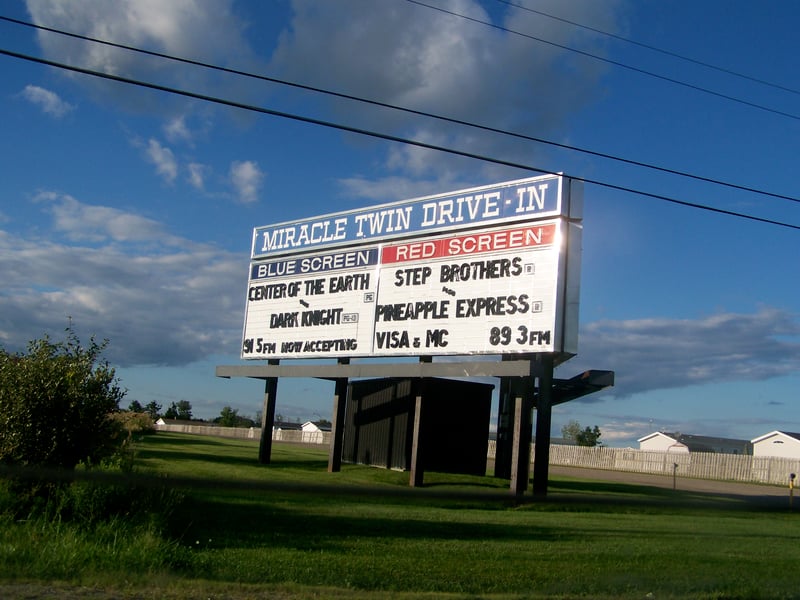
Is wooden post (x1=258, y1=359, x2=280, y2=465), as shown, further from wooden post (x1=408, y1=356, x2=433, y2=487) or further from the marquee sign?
wooden post (x1=408, y1=356, x2=433, y2=487)

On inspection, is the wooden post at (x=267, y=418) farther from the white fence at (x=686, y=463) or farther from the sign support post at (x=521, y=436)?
the white fence at (x=686, y=463)

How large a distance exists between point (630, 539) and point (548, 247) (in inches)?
306

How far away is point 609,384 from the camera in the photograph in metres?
22.1

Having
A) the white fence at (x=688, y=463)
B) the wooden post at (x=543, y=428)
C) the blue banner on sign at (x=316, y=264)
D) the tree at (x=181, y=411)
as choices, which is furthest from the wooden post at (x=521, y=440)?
the tree at (x=181, y=411)

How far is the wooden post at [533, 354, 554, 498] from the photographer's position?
19750 mm

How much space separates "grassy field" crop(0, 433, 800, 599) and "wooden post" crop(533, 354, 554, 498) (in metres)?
3.11

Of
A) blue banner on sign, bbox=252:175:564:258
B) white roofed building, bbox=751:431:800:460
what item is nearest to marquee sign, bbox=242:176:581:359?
blue banner on sign, bbox=252:175:564:258

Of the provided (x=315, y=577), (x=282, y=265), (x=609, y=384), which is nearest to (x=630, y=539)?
(x=315, y=577)

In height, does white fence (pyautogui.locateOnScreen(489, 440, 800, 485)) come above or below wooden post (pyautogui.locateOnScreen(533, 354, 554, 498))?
below

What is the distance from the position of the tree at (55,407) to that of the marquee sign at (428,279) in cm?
1024

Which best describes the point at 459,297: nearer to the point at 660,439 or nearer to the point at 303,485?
the point at 303,485

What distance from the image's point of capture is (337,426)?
25562 millimetres

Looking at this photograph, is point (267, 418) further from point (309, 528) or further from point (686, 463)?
point (686, 463)

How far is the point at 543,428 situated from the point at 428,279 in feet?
16.7
